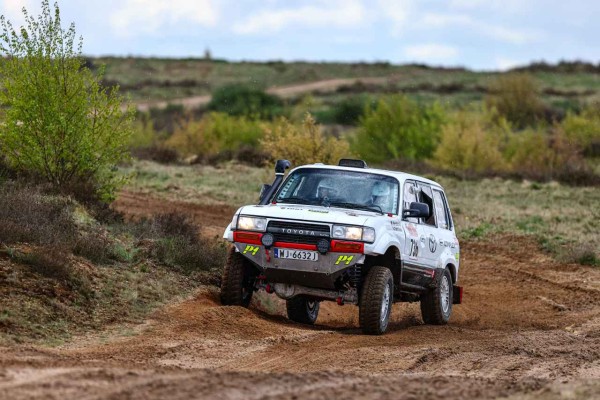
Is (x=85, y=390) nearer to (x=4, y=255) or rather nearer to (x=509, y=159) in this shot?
(x=4, y=255)

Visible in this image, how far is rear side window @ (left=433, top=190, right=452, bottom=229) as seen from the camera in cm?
1541

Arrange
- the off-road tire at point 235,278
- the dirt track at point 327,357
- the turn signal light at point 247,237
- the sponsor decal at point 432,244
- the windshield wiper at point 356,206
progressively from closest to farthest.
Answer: the dirt track at point 327,357, the turn signal light at point 247,237, the off-road tire at point 235,278, the windshield wiper at point 356,206, the sponsor decal at point 432,244

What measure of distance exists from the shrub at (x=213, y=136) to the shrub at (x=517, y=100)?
79.3ft

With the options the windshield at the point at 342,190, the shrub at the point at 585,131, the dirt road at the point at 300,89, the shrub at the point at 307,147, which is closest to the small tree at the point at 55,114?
the windshield at the point at 342,190

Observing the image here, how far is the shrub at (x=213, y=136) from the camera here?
48844 millimetres

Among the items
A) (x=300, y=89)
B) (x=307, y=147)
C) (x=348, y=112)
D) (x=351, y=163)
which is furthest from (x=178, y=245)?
(x=300, y=89)

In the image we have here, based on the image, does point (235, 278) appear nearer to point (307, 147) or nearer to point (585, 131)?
point (307, 147)

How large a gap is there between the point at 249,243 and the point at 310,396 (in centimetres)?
532

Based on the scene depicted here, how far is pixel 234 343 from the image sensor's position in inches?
449

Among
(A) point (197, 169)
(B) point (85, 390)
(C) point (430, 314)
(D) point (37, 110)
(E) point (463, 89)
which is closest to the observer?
(B) point (85, 390)

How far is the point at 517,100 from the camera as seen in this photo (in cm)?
7094

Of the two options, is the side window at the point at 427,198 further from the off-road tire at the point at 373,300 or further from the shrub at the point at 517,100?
the shrub at the point at 517,100

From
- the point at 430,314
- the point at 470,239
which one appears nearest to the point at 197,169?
the point at 470,239

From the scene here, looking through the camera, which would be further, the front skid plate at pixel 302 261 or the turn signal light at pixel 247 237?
the turn signal light at pixel 247 237
